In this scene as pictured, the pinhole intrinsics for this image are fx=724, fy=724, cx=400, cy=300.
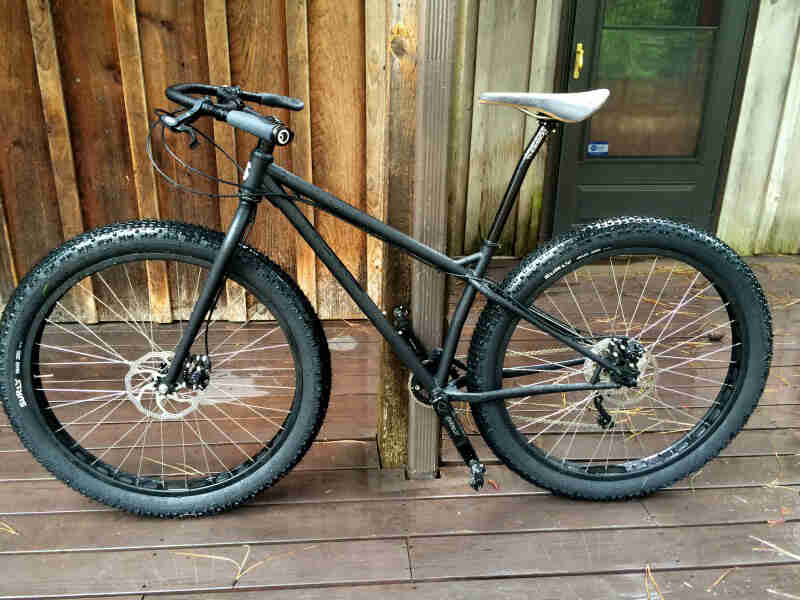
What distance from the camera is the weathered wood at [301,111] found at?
2625 mm

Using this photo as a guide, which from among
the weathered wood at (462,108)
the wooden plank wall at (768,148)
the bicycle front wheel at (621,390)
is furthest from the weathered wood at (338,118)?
the wooden plank wall at (768,148)

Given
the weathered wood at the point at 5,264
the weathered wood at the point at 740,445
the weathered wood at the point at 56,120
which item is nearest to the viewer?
the weathered wood at the point at 740,445

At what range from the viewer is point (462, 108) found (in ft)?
11.3

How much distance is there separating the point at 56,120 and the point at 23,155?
199 mm

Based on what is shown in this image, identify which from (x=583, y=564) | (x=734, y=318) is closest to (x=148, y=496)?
(x=583, y=564)

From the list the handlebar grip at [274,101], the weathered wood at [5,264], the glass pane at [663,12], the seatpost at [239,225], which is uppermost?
the glass pane at [663,12]

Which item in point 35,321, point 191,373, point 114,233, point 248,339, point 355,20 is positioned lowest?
point 248,339

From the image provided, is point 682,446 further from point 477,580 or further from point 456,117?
point 456,117

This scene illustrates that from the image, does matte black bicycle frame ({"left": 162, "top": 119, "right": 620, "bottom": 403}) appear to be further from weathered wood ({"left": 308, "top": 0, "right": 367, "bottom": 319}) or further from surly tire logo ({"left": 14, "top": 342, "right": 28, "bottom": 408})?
weathered wood ({"left": 308, "top": 0, "right": 367, "bottom": 319})

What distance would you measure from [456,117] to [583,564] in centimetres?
230

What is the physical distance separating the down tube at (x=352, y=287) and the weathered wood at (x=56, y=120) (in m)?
1.40

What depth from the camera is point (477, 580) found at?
65.9 inches

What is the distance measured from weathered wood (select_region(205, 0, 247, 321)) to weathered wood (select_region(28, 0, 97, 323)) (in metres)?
0.54

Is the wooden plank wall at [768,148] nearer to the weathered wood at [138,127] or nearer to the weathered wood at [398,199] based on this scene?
the weathered wood at [398,199]
